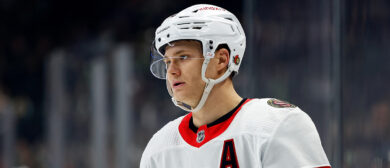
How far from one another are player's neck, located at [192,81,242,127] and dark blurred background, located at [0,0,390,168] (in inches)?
29.5

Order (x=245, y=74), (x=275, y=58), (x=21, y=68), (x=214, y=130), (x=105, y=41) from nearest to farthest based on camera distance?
(x=214, y=130), (x=275, y=58), (x=245, y=74), (x=105, y=41), (x=21, y=68)

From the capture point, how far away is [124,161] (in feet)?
→ 19.6

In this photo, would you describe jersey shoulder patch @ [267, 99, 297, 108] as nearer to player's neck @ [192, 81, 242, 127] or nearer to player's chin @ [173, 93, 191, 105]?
→ player's neck @ [192, 81, 242, 127]

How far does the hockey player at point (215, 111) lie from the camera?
1676 mm

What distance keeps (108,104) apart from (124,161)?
646 mm

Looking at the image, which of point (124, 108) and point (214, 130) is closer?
point (214, 130)

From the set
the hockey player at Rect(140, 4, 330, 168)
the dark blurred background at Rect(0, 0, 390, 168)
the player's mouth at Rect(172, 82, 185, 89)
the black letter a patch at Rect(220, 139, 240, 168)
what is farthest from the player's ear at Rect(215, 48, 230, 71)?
the dark blurred background at Rect(0, 0, 390, 168)

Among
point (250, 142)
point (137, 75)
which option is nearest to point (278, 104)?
point (250, 142)

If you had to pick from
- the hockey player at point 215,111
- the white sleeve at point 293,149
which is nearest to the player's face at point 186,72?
the hockey player at point 215,111

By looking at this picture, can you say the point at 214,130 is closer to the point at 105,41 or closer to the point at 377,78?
the point at 377,78

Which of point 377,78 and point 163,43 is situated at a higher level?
point 163,43

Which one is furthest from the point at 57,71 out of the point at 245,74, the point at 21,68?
the point at 245,74

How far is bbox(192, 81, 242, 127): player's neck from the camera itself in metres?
1.85

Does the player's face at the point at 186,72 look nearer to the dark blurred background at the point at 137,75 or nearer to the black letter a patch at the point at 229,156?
the black letter a patch at the point at 229,156
